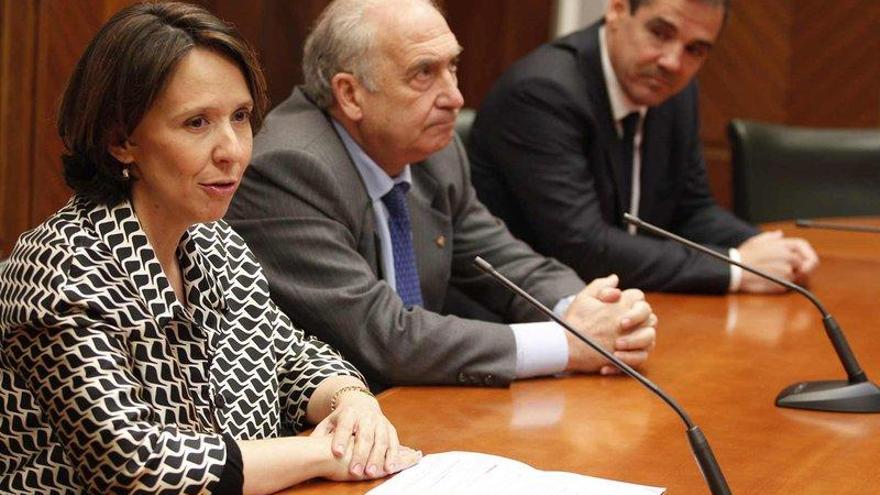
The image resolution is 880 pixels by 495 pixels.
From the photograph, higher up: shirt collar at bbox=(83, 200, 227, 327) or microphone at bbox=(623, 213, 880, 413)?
shirt collar at bbox=(83, 200, 227, 327)

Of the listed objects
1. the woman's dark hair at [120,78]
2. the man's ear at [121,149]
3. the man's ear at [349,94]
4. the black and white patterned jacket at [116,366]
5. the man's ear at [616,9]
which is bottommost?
the black and white patterned jacket at [116,366]

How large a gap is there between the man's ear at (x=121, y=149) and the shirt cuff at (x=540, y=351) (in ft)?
2.71

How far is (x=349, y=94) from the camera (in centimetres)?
254

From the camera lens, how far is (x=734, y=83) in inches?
239

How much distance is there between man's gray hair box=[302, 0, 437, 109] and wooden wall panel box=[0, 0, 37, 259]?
0.96 m

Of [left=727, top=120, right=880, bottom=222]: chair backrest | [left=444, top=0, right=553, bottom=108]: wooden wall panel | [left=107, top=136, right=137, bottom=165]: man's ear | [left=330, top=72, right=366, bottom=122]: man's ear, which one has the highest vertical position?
[left=107, top=136, right=137, bottom=165]: man's ear

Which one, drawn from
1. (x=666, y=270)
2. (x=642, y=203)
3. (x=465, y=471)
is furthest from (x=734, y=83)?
(x=465, y=471)

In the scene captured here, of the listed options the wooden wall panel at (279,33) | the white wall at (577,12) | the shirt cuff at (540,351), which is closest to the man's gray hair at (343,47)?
the shirt cuff at (540,351)

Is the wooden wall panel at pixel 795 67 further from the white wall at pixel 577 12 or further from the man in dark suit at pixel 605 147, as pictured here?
the man in dark suit at pixel 605 147

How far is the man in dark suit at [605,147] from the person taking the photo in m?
3.18

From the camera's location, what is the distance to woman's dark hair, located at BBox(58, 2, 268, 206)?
1.70 meters

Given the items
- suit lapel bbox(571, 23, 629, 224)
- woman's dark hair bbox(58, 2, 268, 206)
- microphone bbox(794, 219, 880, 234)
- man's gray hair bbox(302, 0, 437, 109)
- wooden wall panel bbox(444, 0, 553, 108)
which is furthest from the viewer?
wooden wall panel bbox(444, 0, 553, 108)

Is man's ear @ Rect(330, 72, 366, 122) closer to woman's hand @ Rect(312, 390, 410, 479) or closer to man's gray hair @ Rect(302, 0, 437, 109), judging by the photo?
man's gray hair @ Rect(302, 0, 437, 109)

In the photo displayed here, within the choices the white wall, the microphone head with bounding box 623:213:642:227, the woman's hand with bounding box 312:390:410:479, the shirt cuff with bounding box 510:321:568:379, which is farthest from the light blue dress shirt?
the white wall
